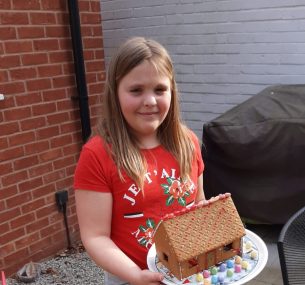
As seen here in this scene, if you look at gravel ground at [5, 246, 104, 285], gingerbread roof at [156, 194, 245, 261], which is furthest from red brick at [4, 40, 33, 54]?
gingerbread roof at [156, 194, 245, 261]

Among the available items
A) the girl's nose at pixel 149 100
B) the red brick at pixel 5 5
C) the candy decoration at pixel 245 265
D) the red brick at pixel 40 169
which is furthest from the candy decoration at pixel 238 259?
the red brick at pixel 5 5

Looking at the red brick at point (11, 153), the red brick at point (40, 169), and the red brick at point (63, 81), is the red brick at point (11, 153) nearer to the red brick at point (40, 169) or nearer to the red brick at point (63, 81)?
the red brick at point (40, 169)

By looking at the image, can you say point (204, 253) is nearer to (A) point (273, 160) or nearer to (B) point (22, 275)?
(A) point (273, 160)

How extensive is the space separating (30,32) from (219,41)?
173 centimetres

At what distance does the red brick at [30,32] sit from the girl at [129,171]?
80.6 inches

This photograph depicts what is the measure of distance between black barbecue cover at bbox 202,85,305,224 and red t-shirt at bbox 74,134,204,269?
4.77 ft

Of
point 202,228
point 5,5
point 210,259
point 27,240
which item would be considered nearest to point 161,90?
point 202,228

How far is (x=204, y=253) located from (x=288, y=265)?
14.5 inches

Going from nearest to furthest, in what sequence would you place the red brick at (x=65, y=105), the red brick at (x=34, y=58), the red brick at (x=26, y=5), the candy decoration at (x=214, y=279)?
the candy decoration at (x=214, y=279)
the red brick at (x=26, y=5)
the red brick at (x=34, y=58)
the red brick at (x=65, y=105)

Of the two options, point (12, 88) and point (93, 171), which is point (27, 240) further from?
point (93, 171)

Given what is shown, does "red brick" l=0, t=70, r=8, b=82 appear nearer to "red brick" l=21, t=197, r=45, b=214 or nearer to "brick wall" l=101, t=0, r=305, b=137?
"red brick" l=21, t=197, r=45, b=214

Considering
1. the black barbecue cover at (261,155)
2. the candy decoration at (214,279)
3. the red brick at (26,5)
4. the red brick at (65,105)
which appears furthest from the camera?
the red brick at (65,105)

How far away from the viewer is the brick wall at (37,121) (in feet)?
11.0

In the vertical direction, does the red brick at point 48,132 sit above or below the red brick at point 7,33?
below
